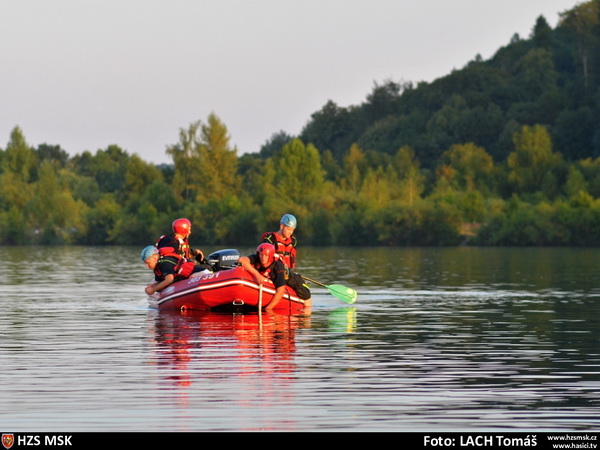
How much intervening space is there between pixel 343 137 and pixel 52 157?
47.4 metres

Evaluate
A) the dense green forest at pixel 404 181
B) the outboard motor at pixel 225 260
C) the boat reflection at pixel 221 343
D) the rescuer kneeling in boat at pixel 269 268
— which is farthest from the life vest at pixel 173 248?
the dense green forest at pixel 404 181

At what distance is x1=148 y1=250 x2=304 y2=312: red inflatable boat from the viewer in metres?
27.8

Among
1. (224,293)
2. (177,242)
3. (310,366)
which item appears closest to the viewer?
(310,366)

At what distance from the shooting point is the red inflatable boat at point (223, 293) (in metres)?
27.8

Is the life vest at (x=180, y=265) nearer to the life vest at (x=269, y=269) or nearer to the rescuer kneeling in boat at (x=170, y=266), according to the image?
the rescuer kneeling in boat at (x=170, y=266)

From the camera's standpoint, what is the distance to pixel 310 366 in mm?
18781

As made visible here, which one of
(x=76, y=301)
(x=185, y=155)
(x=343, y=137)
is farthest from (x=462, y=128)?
(x=76, y=301)
